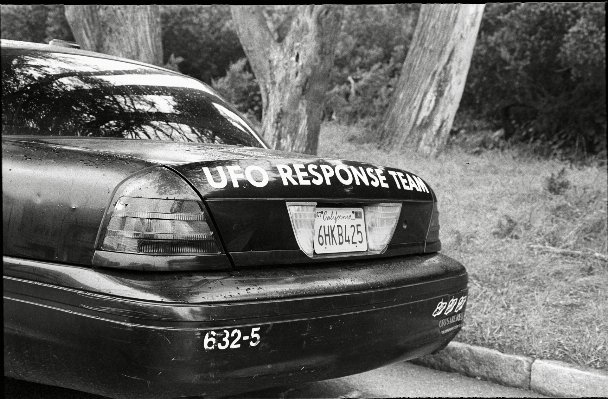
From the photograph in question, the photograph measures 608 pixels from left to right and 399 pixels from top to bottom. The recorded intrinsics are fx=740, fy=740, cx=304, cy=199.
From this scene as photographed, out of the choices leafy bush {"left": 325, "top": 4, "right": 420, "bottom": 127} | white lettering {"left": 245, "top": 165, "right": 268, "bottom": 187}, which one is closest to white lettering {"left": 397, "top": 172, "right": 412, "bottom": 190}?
white lettering {"left": 245, "top": 165, "right": 268, "bottom": 187}

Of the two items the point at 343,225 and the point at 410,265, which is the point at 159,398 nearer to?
the point at 343,225

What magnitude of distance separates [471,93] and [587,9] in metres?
2.88

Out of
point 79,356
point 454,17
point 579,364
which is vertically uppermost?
point 454,17

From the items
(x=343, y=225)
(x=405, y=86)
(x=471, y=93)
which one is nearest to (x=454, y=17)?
(x=405, y=86)

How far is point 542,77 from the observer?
45.1 ft

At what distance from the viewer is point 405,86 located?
11000mm

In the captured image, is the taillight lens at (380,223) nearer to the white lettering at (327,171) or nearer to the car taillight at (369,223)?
the car taillight at (369,223)

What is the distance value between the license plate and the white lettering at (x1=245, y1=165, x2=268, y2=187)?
0.84 feet

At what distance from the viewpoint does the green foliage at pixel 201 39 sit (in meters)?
16.4

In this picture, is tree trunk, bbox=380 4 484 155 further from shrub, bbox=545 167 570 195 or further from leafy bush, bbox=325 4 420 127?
shrub, bbox=545 167 570 195

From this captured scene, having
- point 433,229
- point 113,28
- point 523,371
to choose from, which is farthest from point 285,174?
point 113,28

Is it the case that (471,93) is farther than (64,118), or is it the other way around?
(471,93)

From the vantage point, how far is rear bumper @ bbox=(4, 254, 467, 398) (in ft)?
7.47

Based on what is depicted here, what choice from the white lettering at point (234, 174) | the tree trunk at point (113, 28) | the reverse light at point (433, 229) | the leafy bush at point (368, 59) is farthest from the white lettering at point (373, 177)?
the leafy bush at point (368, 59)
